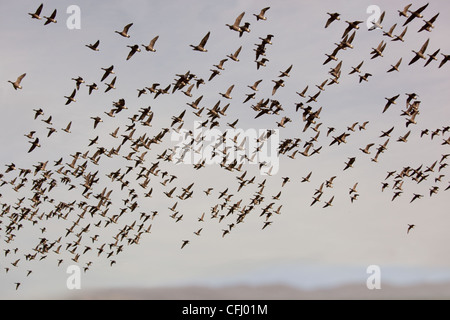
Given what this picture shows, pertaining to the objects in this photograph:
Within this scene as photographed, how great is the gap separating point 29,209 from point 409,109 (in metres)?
50.2

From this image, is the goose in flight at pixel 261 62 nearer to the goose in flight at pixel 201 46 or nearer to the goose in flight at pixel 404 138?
the goose in flight at pixel 201 46

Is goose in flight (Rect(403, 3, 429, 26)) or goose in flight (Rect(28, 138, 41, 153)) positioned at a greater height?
goose in flight (Rect(403, 3, 429, 26))

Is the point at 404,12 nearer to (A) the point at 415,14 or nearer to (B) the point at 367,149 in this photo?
(A) the point at 415,14

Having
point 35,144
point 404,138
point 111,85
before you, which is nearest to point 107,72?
point 111,85

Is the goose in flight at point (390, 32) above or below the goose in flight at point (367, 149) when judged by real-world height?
above

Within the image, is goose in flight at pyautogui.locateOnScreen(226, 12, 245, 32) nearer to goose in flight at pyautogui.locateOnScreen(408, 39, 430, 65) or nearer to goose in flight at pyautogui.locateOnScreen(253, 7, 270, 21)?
goose in flight at pyautogui.locateOnScreen(253, 7, 270, 21)

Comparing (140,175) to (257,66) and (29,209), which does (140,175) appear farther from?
(257,66)

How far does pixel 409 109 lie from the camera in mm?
56594

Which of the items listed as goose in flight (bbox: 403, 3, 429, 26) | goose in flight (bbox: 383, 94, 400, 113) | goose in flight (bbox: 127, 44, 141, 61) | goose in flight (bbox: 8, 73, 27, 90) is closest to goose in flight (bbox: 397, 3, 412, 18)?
goose in flight (bbox: 403, 3, 429, 26)

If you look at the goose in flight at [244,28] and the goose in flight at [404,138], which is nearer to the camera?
the goose in flight at [244,28]

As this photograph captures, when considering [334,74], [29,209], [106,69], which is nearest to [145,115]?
[106,69]

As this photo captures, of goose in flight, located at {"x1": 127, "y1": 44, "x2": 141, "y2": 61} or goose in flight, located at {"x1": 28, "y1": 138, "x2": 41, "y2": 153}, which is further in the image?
goose in flight, located at {"x1": 28, "y1": 138, "x2": 41, "y2": 153}

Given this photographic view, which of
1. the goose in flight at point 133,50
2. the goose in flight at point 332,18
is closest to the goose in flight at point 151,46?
the goose in flight at point 133,50
